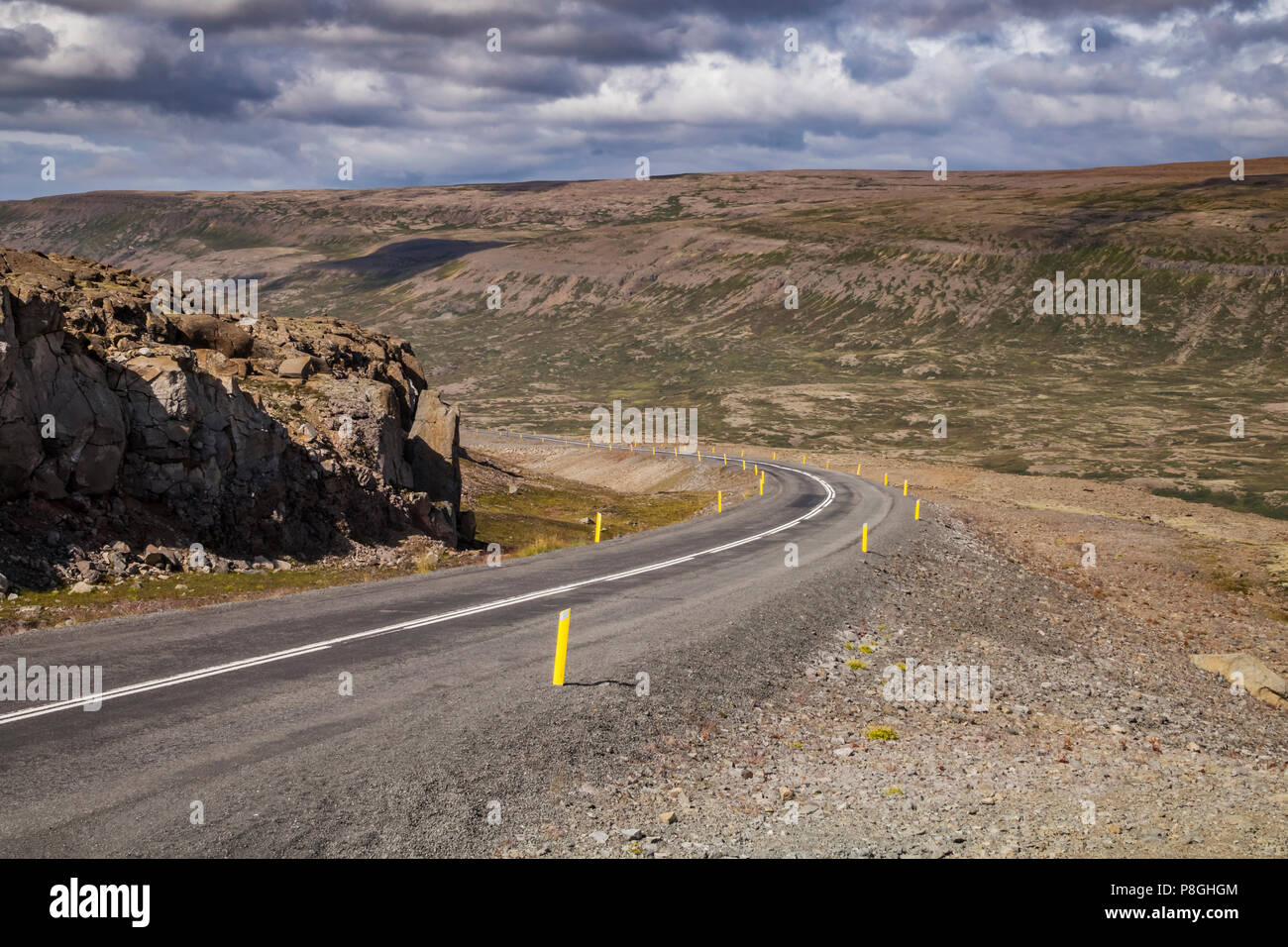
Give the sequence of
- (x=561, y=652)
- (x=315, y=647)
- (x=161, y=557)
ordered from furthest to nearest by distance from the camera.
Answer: (x=161, y=557), (x=315, y=647), (x=561, y=652)

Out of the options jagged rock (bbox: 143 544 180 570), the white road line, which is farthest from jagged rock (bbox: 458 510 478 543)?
jagged rock (bbox: 143 544 180 570)

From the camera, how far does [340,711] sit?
36.6ft

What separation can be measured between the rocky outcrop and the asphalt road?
16.0ft

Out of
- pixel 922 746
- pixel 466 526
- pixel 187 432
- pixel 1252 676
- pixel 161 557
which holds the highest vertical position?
pixel 187 432

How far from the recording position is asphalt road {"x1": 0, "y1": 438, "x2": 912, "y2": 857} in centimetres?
821

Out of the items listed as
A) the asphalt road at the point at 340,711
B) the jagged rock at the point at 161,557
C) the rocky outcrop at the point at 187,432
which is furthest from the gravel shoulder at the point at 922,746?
the rocky outcrop at the point at 187,432

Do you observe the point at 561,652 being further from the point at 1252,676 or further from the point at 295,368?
the point at 295,368

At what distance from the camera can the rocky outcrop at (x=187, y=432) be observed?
18469 mm

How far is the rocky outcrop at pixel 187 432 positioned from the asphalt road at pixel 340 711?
16.0 ft

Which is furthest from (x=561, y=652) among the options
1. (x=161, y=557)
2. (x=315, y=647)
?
(x=161, y=557)

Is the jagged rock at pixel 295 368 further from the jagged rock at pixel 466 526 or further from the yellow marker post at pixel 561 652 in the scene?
the yellow marker post at pixel 561 652

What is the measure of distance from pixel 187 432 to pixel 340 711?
12.6 meters
